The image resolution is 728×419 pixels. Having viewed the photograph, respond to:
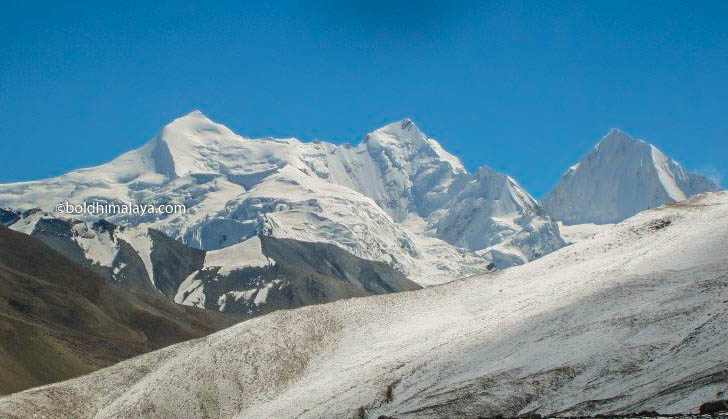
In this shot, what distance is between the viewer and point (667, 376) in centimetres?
7181

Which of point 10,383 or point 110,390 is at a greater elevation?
point 10,383

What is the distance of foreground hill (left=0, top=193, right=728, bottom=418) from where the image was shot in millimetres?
75438

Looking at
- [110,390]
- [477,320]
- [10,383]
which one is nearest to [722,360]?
[477,320]

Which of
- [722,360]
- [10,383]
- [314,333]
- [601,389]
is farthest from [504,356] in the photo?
[10,383]

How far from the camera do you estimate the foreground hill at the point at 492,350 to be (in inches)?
2970

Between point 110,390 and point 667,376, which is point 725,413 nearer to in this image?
point 667,376

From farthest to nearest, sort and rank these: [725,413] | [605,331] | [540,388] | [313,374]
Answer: [313,374] < [605,331] < [540,388] < [725,413]

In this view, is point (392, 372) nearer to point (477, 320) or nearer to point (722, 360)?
point (477, 320)

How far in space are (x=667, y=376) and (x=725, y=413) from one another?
2635 centimetres

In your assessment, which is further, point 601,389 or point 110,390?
point 110,390

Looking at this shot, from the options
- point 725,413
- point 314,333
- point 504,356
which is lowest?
point 725,413

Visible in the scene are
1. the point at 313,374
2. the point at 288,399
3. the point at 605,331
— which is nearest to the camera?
the point at 605,331

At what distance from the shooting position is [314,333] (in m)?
112

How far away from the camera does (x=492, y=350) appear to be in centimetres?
9081
